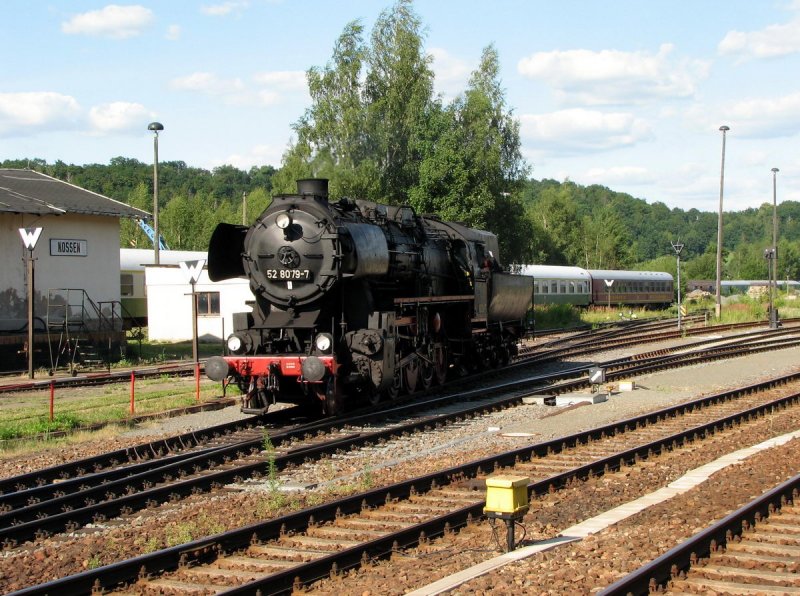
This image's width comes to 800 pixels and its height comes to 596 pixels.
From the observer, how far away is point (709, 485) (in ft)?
33.8

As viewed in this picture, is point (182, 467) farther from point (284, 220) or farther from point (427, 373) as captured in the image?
point (427, 373)

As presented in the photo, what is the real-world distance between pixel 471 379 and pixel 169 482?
10.9 meters

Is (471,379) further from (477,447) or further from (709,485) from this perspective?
(709,485)

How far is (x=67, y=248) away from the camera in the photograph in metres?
30.5

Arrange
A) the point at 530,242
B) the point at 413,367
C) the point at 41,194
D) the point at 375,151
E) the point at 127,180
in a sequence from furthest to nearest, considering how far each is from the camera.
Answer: the point at 127,180 → the point at 530,242 → the point at 375,151 → the point at 41,194 → the point at 413,367

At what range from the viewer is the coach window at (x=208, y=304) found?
114ft

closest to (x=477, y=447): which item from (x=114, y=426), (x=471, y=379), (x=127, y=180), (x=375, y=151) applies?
(x=114, y=426)

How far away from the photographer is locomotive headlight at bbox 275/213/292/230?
15633 millimetres

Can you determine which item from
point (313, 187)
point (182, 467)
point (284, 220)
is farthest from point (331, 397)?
point (182, 467)

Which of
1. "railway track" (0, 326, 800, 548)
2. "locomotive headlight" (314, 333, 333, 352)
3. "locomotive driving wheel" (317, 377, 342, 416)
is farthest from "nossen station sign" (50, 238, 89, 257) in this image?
"locomotive headlight" (314, 333, 333, 352)

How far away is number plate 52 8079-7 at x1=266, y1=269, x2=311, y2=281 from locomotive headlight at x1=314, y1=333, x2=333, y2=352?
41.0 inches

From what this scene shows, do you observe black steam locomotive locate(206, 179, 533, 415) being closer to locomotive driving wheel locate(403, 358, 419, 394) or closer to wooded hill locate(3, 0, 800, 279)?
locomotive driving wheel locate(403, 358, 419, 394)

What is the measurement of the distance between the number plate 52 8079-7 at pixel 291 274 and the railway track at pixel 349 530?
514cm

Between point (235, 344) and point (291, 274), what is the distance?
1.51 meters
